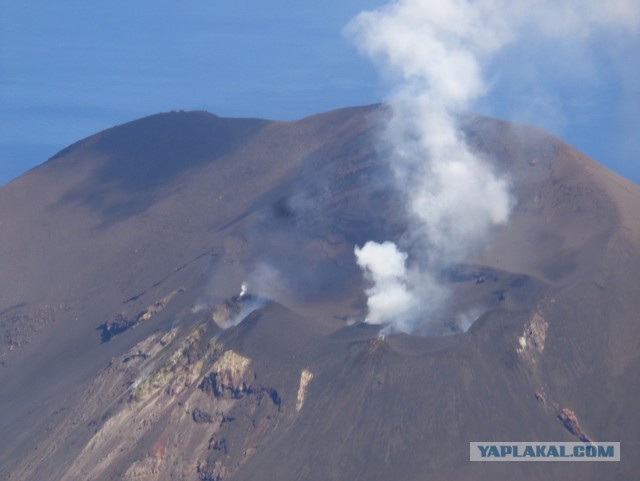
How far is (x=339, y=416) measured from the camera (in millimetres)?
46812

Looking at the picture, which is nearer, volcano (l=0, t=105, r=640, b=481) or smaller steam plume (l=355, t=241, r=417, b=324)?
volcano (l=0, t=105, r=640, b=481)

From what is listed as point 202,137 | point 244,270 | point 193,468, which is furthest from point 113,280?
point 193,468

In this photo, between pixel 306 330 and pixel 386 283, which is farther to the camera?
pixel 386 283

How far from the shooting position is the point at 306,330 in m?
51.8

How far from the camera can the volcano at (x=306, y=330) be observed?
152 ft

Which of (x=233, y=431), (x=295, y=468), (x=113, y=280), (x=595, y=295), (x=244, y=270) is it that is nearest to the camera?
(x=295, y=468)

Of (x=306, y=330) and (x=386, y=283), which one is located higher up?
(x=386, y=283)

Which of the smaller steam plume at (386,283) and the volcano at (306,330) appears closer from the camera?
the volcano at (306,330)

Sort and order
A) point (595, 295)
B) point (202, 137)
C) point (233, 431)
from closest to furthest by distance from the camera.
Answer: point (233, 431)
point (595, 295)
point (202, 137)

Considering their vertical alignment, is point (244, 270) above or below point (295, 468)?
above

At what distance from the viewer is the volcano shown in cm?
4619

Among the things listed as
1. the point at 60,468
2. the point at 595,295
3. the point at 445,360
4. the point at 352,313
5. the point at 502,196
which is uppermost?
the point at 502,196

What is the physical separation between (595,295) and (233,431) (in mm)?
17355

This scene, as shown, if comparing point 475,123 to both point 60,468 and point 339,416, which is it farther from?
point 60,468
